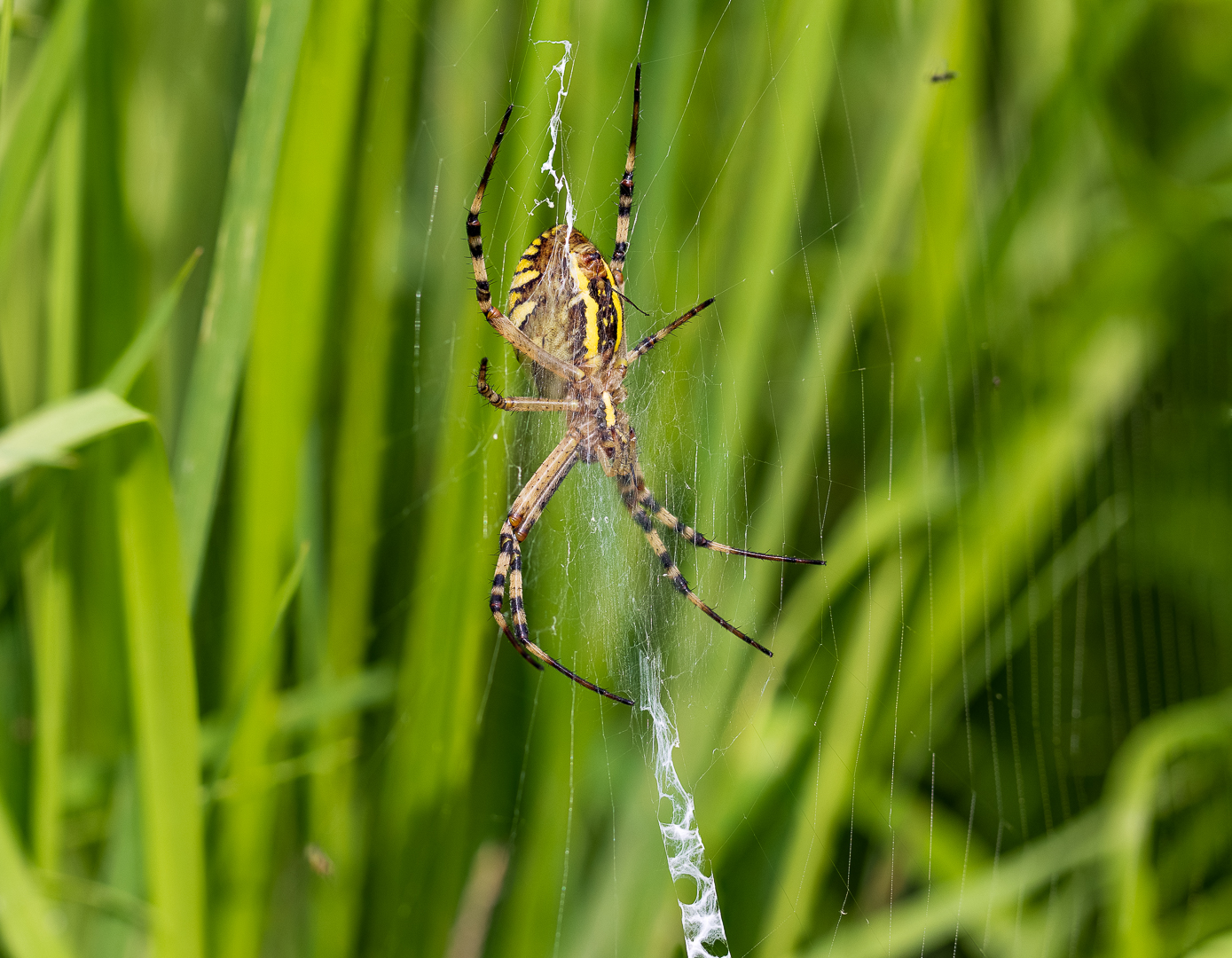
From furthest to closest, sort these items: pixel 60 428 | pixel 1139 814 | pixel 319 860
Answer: pixel 319 860 < pixel 1139 814 < pixel 60 428

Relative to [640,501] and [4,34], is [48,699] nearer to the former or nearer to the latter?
[4,34]

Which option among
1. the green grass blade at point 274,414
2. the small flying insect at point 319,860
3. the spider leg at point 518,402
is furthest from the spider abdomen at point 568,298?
the small flying insect at point 319,860

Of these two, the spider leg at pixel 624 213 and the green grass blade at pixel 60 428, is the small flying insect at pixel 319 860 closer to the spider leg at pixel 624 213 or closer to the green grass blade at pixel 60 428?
the green grass blade at pixel 60 428

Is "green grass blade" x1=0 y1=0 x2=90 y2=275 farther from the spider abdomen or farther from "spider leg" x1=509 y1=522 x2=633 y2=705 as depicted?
"spider leg" x1=509 y1=522 x2=633 y2=705

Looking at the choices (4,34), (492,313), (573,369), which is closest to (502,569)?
(573,369)

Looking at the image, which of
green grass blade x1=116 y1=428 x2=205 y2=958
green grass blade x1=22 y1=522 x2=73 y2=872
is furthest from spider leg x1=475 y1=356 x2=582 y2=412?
green grass blade x1=22 y1=522 x2=73 y2=872

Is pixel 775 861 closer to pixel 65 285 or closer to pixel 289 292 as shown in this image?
pixel 289 292
